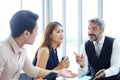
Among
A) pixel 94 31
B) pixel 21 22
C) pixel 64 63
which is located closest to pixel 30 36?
pixel 21 22

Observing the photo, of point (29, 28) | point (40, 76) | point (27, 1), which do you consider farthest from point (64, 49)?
point (29, 28)

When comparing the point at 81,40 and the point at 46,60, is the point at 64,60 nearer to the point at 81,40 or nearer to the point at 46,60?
the point at 46,60

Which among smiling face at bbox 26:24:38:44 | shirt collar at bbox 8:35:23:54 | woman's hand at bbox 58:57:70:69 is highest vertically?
smiling face at bbox 26:24:38:44

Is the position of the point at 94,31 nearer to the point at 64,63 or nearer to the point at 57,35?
the point at 57,35

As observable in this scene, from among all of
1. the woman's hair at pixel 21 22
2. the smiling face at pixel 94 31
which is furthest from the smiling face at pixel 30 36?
the smiling face at pixel 94 31

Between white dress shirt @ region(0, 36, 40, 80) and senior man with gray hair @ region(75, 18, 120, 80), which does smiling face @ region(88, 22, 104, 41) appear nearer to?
senior man with gray hair @ region(75, 18, 120, 80)

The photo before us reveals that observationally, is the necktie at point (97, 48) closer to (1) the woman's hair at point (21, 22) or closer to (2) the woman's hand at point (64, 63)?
(2) the woman's hand at point (64, 63)

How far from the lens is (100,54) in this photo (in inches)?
111

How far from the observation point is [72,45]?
3900 millimetres

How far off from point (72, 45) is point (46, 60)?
143 centimetres

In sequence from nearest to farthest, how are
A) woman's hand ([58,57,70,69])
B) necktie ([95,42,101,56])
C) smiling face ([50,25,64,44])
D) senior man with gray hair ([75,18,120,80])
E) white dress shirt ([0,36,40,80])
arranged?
white dress shirt ([0,36,40,80]), woman's hand ([58,57,70,69]), smiling face ([50,25,64,44]), senior man with gray hair ([75,18,120,80]), necktie ([95,42,101,56])

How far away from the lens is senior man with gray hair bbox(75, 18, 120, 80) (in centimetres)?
278

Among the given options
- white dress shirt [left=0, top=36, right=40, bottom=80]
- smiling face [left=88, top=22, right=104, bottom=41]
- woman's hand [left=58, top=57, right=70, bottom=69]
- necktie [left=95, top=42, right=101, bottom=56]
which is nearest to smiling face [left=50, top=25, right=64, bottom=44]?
woman's hand [left=58, top=57, right=70, bottom=69]

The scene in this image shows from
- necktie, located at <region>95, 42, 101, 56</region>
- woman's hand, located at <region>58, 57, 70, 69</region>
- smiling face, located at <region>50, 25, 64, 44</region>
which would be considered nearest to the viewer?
woman's hand, located at <region>58, 57, 70, 69</region>
